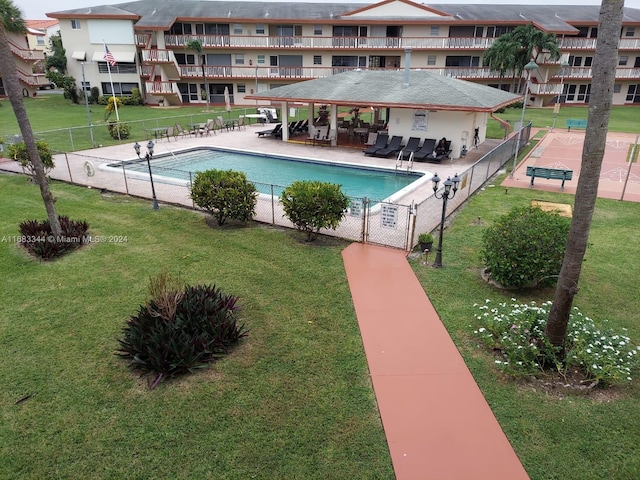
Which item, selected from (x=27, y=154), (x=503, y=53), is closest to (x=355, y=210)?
(x=27, y=154)

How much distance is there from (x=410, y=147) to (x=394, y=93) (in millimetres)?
2969

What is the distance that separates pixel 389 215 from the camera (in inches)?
444

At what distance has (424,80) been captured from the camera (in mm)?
24375

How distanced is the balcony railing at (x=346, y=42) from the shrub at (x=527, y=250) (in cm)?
3852

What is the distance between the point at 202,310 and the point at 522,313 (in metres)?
5.36

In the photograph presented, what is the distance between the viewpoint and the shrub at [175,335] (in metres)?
6.68

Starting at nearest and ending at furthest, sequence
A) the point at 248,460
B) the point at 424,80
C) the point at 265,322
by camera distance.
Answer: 1. the point at 248,460
2. the point at 265,322
3. the point at 424,80

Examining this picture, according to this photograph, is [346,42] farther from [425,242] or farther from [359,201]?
[425,242]

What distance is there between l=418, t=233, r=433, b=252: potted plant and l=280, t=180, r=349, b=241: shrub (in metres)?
2.09

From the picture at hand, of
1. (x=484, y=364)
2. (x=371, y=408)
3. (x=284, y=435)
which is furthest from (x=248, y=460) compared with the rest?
(x=484, y=364)

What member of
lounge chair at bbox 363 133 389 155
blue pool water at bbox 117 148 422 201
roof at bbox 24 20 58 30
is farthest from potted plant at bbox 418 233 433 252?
roof at bbox 24 20 58 30

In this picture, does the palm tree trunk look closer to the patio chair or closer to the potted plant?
the potted plant

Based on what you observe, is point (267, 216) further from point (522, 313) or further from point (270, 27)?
point (270, 27)

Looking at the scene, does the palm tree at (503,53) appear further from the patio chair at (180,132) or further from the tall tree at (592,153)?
the tall tree at (592,153)
